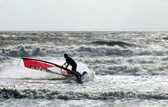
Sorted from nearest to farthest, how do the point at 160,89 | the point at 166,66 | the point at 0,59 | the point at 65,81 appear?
1. the point at 160,89
2. the point at 65,81
3. the point at 166,66
4. the point at 0,59

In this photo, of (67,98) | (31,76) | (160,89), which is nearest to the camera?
(67,98)

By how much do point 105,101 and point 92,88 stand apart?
2.22 m

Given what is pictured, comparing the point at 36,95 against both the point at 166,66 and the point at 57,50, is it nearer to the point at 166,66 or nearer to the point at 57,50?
the point at 166,66

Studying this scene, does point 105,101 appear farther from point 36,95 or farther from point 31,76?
point 31,76

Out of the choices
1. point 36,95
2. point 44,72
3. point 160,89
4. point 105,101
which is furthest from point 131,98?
point 44,72

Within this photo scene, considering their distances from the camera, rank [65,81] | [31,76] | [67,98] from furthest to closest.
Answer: [31,76]
[65,81]
[67,98]

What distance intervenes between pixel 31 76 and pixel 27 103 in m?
6.95

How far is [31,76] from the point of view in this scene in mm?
18438

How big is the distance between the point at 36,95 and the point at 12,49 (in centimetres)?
1865

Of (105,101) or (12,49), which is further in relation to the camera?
(12,49)

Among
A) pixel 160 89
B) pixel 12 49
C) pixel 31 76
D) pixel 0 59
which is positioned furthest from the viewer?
pixel 12 49

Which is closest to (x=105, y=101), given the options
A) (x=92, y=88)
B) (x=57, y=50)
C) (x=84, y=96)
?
(x=84, y=96)

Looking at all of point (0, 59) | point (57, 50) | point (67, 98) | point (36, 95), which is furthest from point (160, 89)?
point (57, 50)

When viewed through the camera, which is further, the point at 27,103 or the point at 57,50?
the point at 57,50
